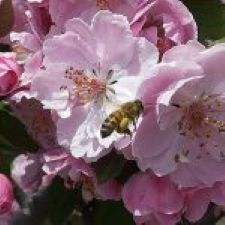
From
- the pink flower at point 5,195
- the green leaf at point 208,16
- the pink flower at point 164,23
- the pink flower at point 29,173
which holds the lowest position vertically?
the pink flower at point 29,173

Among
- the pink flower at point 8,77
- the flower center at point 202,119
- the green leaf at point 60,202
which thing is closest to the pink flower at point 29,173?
the green leaf at point 60,202

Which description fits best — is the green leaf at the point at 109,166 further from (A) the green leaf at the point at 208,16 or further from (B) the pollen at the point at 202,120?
(A) the green leaf at the point at 208,16

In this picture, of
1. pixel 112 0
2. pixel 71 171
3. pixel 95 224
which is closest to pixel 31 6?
pixel 112 0

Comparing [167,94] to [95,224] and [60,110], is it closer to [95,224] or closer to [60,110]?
[60,110]

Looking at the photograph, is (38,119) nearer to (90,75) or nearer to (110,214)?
(90,75)

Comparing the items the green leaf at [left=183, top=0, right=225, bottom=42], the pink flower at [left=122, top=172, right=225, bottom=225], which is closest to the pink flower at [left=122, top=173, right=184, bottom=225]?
the pink flower at [left=122, top=172, right=225, bottom=225]

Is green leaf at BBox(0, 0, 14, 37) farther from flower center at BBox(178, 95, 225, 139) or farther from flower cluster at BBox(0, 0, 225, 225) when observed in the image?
flower center at BBox(178, 95, 225, 139)
